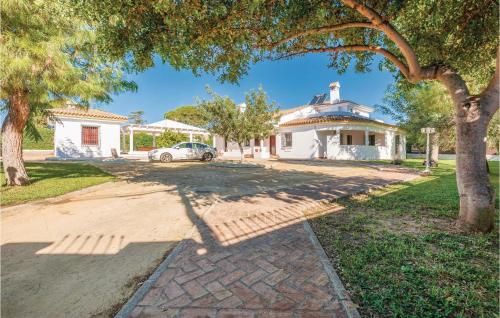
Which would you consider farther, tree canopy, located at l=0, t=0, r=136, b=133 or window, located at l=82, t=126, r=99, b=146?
window, located at l=82, t=126, r=99, b=146

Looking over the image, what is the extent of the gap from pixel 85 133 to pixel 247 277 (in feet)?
77.3

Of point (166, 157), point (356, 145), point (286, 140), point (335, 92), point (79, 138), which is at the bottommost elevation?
point (166, 157)

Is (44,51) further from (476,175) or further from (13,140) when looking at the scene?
(476,175)

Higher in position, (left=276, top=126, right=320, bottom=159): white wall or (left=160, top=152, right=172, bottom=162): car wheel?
(left=276, top=126, right=320, bottom=159): white wall

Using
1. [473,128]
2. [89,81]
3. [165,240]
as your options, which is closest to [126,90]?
[89,81]

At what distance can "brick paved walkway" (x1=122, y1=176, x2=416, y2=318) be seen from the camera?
6.98ft

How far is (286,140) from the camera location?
993 inches

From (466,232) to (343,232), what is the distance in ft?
6.29

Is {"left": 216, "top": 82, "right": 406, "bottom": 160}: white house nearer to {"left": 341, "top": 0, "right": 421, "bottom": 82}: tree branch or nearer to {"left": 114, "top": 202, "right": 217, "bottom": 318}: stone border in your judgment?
{"left": 341, "top": 0, "right": 421, "bottom": 82}: tree branch

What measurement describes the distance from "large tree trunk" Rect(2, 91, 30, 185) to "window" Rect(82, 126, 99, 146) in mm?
14741

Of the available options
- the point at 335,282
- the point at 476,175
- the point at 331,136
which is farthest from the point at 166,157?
the point at 476,175

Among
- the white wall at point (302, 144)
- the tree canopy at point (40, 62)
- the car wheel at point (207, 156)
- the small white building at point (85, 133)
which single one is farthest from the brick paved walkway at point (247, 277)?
the small white building at point (85, 133)

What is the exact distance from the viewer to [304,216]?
491 centimetres

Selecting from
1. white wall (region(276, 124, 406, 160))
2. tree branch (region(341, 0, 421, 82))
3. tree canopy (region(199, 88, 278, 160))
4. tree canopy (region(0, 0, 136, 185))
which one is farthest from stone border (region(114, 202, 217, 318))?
white wall (region(276, 124, 406, 160))
